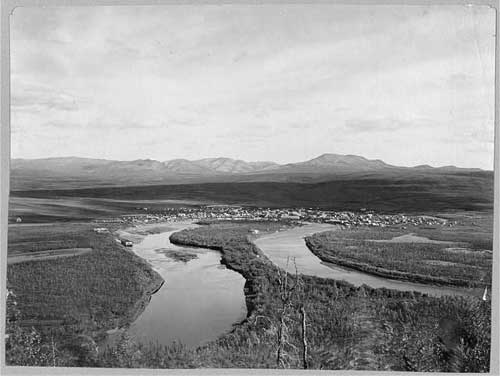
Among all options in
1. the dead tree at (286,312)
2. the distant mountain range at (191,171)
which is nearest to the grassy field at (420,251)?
the dead tree at (286,312)

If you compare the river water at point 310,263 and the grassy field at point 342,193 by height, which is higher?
the grassy field at point 342,193

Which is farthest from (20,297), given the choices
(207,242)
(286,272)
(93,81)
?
(286,272)

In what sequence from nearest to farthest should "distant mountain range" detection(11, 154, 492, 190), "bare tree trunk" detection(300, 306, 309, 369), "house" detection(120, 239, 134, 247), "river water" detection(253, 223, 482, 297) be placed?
"bare tree trunk" detection(300, 306, 309, 369) < "river water" detection(253, 223, 482, 297) < "distant mountain range" detection(11, 154, 492, 190) < "house" detection(120, 239, 134, 247)

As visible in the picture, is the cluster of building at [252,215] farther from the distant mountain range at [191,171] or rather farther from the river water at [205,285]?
the distant mountain range at [191,171]

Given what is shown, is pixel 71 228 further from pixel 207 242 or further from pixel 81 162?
pixel 207 242

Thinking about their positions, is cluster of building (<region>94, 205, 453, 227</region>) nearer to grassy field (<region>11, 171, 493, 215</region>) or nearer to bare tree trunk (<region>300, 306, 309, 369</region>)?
grassy field (<region>11, 171, 493, 215</region>)

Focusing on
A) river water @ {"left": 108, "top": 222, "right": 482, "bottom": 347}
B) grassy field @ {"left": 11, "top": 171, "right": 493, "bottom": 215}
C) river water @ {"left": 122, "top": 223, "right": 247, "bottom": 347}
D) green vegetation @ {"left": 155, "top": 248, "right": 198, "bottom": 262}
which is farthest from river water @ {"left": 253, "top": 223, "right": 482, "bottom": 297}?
green vegetation @ {"left": 155, "top": 248, "right": 198, "bottom": 262}
